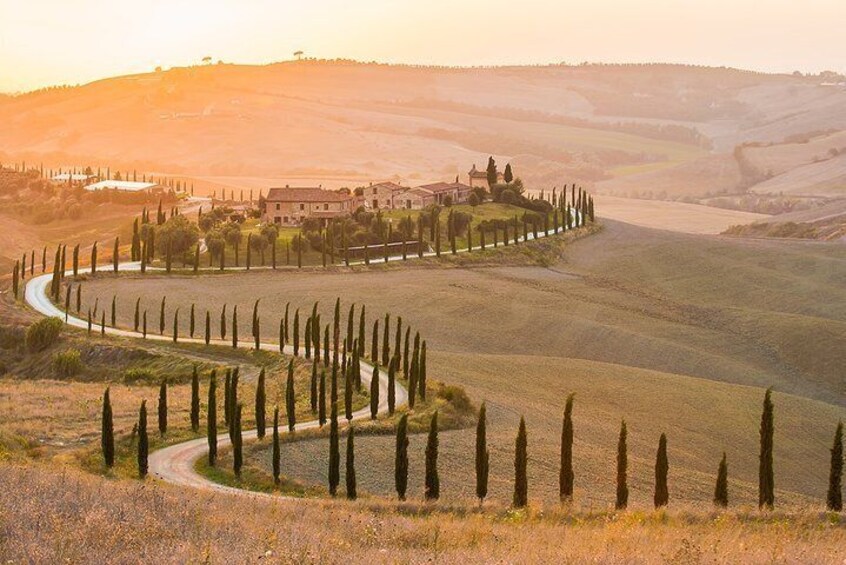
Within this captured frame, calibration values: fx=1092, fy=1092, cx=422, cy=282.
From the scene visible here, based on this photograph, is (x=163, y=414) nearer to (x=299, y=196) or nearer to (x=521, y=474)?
(x=521, y=474)

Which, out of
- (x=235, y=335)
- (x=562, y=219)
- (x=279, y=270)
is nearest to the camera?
(x=235, y=335)

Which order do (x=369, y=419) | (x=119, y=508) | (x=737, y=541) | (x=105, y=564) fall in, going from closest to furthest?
1. (x=105, y=564)
2. (x=119, y=508)
3. (x=737, y=541)
4. (x=369, y=419)

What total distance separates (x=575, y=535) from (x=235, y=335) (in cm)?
5142

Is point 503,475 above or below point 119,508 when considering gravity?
below

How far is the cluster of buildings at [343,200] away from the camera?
141500 millimetres

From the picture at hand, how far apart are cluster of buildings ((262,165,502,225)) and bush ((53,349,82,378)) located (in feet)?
206

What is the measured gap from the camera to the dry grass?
77.3ft

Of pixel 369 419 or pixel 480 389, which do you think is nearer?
pixel 369 419

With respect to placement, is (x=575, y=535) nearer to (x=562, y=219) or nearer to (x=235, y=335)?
(x=235, y=335)

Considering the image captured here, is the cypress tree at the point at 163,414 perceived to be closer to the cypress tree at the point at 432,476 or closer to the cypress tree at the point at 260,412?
the cypress tree at the point at 260,412

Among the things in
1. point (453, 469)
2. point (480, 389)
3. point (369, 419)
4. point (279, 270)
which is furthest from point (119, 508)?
point (279, 270)

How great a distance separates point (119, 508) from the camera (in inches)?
1071

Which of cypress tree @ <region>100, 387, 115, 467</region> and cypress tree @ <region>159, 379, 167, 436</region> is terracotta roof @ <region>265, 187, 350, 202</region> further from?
cypress tree @ <region>100, 387, 115, 467</region>

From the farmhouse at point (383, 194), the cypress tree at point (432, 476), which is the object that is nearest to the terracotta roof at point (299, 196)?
the farmhouse at point (383, 194)
